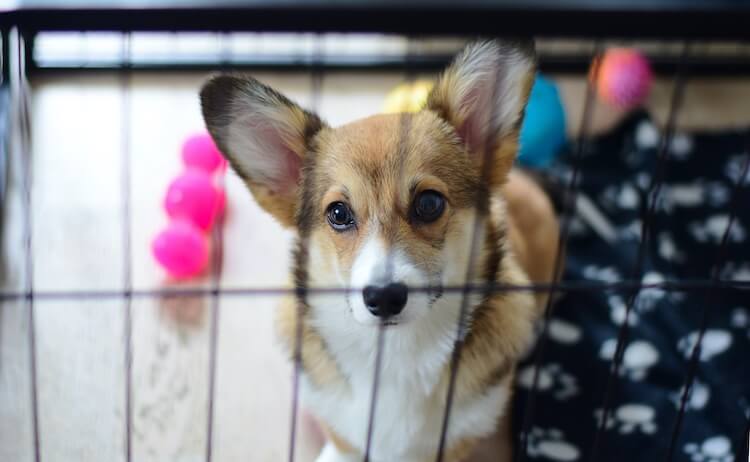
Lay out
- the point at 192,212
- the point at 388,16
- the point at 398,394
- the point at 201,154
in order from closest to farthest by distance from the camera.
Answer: the point at 388,16, the point at 398,394, the point at 192,212, the point at 201,154

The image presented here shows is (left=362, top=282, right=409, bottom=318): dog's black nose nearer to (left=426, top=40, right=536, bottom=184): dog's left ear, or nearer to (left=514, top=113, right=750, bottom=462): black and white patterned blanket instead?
(left=426, top=40, right=536, bottom=184): dog's left ear

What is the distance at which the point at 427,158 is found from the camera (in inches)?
49.6

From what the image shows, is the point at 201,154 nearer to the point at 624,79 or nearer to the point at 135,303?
the point at 135,303

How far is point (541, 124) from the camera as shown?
2115 millimetres

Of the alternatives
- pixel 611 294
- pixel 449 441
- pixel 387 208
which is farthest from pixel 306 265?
pixel 611 294

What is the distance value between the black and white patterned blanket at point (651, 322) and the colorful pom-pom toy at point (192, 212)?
821mm

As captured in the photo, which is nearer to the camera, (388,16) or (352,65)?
(388,16)

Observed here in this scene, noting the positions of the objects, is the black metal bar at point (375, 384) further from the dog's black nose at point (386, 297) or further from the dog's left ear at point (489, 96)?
the dog's left ear at point (489, 96)

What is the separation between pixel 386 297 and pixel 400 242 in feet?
0.33

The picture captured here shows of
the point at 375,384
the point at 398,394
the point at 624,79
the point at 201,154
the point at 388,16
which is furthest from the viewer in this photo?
the point at 624,79

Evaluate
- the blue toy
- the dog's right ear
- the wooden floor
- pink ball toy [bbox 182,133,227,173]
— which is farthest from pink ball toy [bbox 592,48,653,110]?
the dog's right ear

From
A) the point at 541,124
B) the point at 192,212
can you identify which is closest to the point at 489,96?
the point at 541,124

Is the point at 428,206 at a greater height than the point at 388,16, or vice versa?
the point at 388,16

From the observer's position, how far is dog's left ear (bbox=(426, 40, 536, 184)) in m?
1.15
